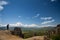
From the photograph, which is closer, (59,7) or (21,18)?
(21,18)

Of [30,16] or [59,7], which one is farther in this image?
[59,7]

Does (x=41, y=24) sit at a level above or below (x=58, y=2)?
below

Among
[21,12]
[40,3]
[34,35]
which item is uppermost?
[40,3]

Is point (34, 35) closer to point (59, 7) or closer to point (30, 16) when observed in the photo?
point (30, 16)

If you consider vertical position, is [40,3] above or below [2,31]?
above

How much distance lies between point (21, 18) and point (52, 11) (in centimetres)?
114

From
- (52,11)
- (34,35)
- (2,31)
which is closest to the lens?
(2,31)

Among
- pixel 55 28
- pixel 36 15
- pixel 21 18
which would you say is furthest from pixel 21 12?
pixel 55 28

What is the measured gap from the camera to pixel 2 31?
441cm

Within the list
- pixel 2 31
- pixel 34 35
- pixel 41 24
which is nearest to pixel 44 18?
pixel 41 24

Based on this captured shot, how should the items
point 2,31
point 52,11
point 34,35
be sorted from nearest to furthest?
point 2,31 < point 34,35 < point 52,11

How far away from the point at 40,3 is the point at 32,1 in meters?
0.28

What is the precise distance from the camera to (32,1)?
4863 millimetres

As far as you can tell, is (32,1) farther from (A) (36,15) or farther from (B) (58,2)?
(B) (58,2)
